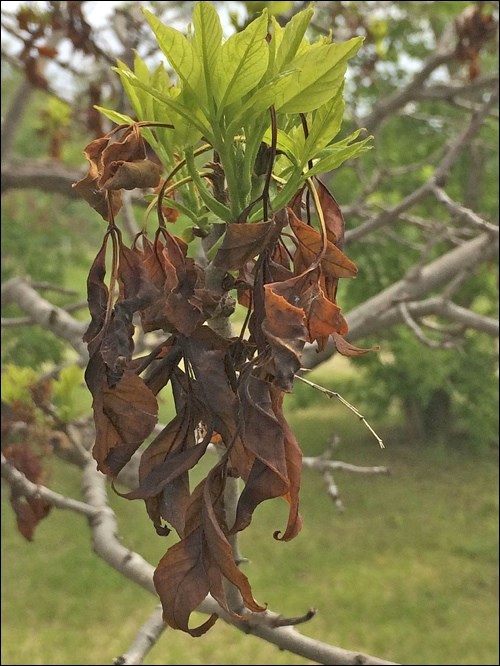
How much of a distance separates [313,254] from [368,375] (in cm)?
799

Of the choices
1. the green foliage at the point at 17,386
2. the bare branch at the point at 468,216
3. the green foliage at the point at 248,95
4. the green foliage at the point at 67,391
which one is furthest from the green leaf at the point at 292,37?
the green foliage at the point at 17,386

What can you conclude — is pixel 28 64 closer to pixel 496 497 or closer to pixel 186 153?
pixel 186 153

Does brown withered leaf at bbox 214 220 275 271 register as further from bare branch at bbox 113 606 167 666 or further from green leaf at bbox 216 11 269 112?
bare branch at bbox 113 606 167 666

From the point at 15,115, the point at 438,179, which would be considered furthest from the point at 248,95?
the point at 15,115

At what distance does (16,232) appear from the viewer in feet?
21.3

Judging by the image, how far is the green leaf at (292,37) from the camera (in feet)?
1.87

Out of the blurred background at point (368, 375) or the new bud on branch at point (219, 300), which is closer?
the new bud on branch at point (219, 300)

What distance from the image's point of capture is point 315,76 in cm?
58

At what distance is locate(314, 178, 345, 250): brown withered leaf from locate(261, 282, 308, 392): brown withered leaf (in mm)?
152

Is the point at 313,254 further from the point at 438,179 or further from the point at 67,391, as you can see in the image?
the point at 438,179

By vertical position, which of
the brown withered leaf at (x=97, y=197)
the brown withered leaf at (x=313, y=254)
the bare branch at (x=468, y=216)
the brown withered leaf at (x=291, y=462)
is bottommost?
the bare branch at (x=468, y=216)

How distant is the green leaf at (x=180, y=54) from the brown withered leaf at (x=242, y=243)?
13 centimetres

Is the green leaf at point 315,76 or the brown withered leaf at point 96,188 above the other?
the green leaf at point 315,76

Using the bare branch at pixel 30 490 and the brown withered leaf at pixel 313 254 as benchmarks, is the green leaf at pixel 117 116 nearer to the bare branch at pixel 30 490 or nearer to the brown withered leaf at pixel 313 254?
the brown withered leaf at pixel 313 254
